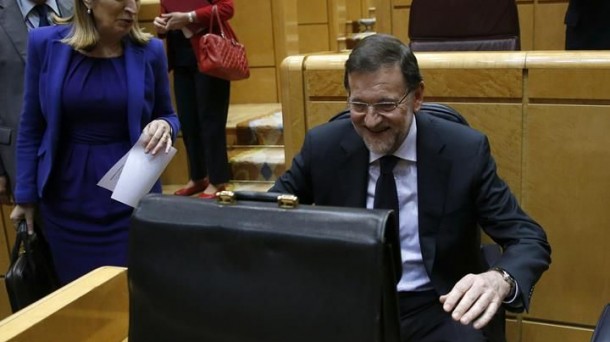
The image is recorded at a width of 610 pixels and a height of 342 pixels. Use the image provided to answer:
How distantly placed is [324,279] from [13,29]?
203cm

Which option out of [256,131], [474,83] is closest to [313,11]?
[256,131]

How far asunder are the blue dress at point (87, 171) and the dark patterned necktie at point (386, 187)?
879 mm

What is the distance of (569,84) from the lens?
227 cm

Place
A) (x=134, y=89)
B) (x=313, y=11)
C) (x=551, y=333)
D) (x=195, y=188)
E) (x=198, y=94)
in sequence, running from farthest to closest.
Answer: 1. (x=313, y=11)
2. (x=195, y=188)
3. (x=198, y=94)
4. (x=551, y=333)
5. (x=134, y=89)

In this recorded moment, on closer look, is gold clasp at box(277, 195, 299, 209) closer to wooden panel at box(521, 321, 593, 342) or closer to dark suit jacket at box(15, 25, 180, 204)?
dark suit jacket at box(15, 25, 180, 204)

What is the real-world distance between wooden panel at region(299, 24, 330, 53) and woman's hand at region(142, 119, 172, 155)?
16.3 feet

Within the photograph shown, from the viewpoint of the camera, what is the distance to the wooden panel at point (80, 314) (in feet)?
4.63

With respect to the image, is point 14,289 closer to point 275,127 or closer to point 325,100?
point 325,100

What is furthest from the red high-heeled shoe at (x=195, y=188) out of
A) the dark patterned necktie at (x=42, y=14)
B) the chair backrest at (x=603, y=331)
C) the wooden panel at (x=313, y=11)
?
the wooden panel at (x=313, y=11)

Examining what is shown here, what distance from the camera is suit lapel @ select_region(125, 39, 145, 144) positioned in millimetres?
2121

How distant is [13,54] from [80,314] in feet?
4.80

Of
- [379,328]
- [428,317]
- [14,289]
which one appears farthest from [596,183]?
[14,289]

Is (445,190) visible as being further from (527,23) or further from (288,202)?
(527,23)

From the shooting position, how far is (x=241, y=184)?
4.39m
